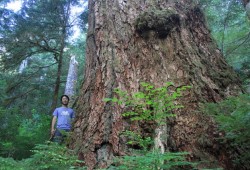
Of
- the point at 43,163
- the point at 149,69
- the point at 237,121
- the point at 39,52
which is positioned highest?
the point at 39,52

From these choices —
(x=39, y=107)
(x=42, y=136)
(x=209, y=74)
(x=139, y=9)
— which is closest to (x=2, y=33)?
(x=39, y=107)

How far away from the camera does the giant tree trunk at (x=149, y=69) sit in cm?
368

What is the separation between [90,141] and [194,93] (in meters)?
1.82

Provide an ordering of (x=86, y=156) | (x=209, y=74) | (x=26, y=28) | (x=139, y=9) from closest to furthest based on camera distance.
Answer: (x=86, y=156)
(x=209, y=74)
(x=139, y=9)
(x=26, y=28)

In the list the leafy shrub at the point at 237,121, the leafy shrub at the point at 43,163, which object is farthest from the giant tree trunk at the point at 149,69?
the leafy shrub at the point at 43,163

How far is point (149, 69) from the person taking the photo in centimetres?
441

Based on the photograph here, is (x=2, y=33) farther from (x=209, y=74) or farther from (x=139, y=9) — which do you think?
(x=209, y=74)

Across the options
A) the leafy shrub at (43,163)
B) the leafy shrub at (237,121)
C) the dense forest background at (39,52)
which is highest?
the dense forest background at (39,52)

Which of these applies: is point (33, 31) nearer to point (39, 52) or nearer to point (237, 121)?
point (39, 52)

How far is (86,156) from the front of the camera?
145 inches

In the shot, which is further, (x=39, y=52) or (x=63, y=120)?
(x=39, y=52)

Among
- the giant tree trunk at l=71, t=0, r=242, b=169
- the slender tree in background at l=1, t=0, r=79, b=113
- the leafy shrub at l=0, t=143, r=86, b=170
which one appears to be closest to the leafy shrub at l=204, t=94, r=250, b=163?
the giant tree trunk at l=71, t=0, r=242, b=169

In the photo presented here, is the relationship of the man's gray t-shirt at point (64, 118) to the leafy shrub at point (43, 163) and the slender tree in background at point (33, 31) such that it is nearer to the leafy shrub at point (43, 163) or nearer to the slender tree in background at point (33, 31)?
the leafy shrub at point (43, 163)

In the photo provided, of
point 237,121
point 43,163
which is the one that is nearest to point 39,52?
point 43,163
